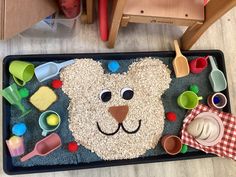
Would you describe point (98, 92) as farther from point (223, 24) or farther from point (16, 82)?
point (223, 24)

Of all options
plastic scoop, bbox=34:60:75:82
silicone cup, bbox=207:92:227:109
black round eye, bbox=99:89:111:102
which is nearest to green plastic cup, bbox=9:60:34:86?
plastic scoop, bbox=34:60:75:82

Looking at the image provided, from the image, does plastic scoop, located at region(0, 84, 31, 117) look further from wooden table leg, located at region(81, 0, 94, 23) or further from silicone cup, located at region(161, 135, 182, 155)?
silicone cup, located at region(161, 135, 182, 155)

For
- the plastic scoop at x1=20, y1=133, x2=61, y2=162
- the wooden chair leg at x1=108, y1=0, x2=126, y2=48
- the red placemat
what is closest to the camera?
the wooden chair leg at x1=108, y1=0, x2=126, y2=48

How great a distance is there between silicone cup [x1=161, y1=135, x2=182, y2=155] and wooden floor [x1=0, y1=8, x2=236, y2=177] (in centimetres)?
8

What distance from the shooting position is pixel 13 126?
1134mm

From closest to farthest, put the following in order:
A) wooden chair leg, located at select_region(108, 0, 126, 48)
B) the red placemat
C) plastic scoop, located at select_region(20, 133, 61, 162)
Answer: wooden chair leg, located at select_region(108, 0, 126, 48), plastic scoop, located at select_region(20, 133, 61, 162), the red placemat

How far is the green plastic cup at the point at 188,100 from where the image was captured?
4.01 feet

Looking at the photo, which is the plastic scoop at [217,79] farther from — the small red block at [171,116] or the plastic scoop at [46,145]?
the plastic scoop at [46,145]

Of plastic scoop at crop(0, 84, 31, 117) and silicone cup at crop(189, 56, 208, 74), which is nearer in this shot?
plastic scoop at crop(0, 84, 31, 117)

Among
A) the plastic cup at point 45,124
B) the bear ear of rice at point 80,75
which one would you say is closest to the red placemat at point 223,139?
the bear ear of rice at point 80,75

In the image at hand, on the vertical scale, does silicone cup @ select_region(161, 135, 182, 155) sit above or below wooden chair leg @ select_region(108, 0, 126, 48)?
below

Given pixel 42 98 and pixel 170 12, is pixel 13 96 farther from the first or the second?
pixel 170 12

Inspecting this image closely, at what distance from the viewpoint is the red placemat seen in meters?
1.21

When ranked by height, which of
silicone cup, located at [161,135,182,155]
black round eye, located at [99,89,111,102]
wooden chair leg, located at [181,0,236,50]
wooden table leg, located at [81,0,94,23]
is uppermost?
wooden table leg, located at [81,0,94,23]
